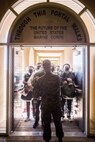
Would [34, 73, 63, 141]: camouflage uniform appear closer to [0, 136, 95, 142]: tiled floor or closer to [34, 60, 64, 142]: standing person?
[34, 60, 64, 142]: standing person

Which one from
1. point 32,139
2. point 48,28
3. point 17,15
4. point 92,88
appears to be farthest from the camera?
point 92,88

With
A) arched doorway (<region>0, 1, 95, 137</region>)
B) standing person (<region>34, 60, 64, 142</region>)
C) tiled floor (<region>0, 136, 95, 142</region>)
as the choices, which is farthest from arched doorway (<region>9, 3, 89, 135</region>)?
standing person (<region>34, 60, 64, 142</region>)

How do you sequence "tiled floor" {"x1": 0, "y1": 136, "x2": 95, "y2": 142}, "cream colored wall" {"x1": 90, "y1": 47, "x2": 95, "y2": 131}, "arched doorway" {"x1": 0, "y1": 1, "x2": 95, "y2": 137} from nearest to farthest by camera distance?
1. "tiled floor" {"x1": 0, "y1": 136, "x2": 95, "y2": 142}
2. "arched doorway" {"x1": 0, "y1": 1, "x2": 95, "y2": 137}
3. "cream colored wall" {"x1": 90, "y1": 47, "x2": 95, "y2": 131}

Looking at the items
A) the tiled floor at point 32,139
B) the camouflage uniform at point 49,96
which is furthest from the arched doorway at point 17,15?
the camouflage uniform at point 49,96

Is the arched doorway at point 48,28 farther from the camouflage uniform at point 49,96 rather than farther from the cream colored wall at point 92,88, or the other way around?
the camouflage uniform at point 49,96

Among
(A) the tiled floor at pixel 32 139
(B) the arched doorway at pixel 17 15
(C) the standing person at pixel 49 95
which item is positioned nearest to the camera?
(C) the standing person at pixel 49 95

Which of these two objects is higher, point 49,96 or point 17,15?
point 17,15

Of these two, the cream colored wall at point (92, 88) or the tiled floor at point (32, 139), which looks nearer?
the tiled floor at point (32, 139)

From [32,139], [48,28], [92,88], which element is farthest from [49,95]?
[48,28]

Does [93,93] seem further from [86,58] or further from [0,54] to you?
[0,54]

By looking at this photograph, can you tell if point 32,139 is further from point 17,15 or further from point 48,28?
point 17,15

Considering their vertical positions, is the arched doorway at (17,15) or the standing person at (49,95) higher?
the arched doorway at (17,15)

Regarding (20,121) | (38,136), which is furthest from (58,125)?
(20,121)

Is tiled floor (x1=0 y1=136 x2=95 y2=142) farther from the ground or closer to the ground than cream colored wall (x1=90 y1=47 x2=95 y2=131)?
closer to the ground
